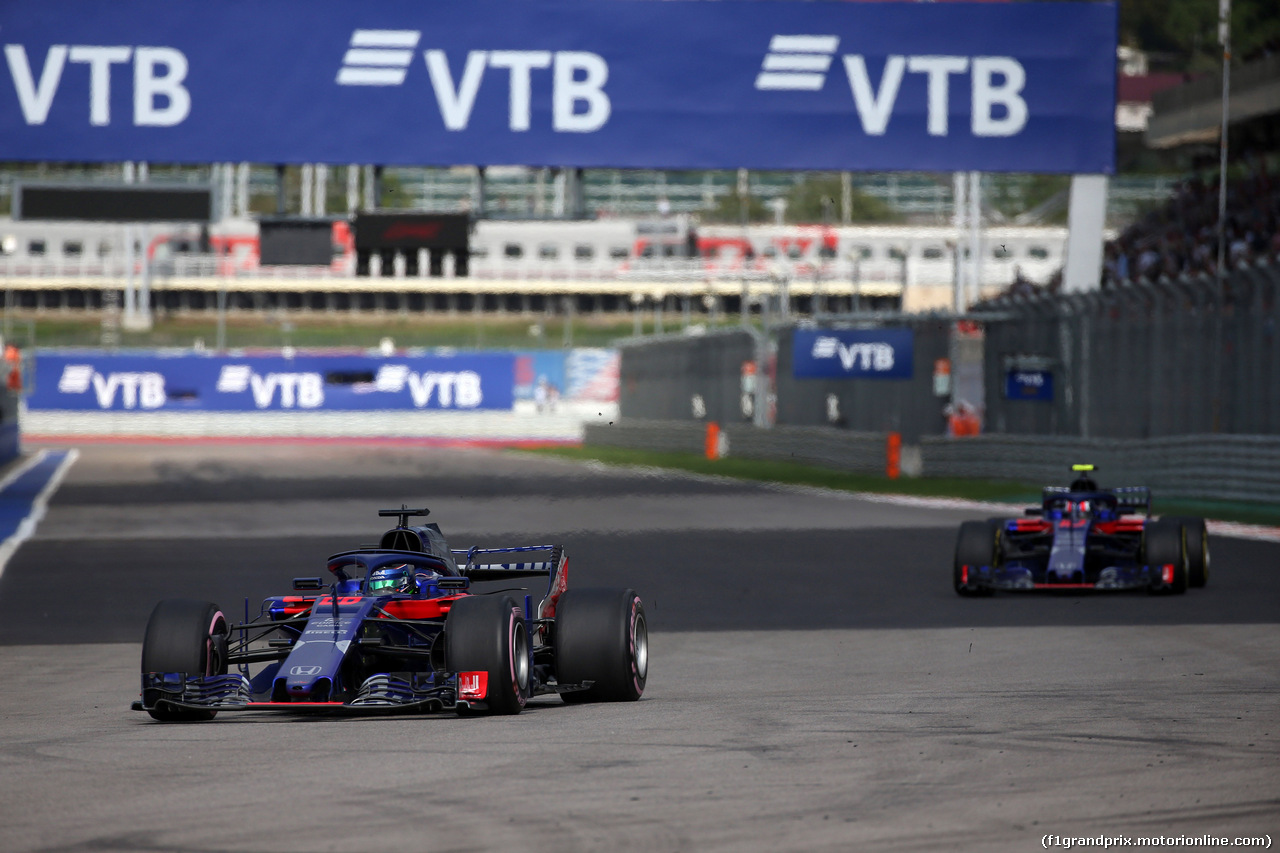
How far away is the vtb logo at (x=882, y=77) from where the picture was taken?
22859 mm

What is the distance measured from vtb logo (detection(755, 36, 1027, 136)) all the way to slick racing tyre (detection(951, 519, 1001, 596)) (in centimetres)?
1064

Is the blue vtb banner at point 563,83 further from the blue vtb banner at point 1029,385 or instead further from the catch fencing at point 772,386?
the catch fencing at point 772,386

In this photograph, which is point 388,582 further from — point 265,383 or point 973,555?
point 265,383

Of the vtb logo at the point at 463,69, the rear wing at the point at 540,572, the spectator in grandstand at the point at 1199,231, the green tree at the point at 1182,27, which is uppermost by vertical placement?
the green tree at the point at 1182,27

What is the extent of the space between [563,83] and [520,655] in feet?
51.7

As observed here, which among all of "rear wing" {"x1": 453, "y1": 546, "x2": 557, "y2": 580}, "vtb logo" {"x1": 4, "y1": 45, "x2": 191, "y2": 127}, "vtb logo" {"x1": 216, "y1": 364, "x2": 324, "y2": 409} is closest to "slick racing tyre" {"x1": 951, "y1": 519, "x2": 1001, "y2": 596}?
"rear wing" {"x1": 453, "y1": 546, "x2": 557, "y2": 580}

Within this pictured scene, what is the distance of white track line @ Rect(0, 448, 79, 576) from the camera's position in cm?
1833

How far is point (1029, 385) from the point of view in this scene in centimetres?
2769

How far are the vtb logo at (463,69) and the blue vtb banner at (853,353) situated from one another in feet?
41.3

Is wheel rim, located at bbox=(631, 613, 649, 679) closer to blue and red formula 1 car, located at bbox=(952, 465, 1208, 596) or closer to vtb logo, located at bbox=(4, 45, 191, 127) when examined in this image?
blue and red formula 1 car, located at bbox=(952, 465, 1208, 596)

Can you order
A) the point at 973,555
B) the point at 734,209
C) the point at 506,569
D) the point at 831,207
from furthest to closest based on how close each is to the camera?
the point at 734,209 < the point at 831,207 < the point at 973,555 < the point at 506,569

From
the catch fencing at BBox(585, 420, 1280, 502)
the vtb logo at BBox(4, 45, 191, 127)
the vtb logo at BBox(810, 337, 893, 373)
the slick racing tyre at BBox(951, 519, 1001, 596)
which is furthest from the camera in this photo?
the vtb logo at BBox(810, 337, 893, 373)

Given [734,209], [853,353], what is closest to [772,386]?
[853,353]

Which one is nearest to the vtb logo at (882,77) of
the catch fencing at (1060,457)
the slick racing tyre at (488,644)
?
the catch fencing at (1060,457)
